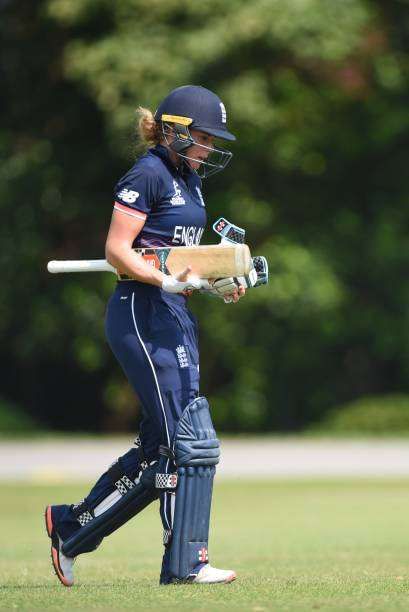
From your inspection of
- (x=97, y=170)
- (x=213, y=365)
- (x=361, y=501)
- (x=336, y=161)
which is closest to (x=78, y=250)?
(x=97, y=170)

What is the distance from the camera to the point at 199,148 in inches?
274

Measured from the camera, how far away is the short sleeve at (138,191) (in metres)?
6.71

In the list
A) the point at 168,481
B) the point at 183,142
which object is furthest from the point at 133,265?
the point at 168,481

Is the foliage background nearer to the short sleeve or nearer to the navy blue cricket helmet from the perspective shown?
the navy blue cricket helmet

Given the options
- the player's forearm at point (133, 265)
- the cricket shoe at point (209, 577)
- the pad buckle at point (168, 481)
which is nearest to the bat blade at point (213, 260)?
the player's forearm at point (133, 265)

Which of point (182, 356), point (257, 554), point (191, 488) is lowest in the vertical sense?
point (257, 554)

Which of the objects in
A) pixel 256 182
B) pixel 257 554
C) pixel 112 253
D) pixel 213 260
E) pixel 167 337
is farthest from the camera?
pixel 256 182

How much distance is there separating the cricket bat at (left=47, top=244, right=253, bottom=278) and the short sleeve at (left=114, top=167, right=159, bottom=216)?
0.22 m

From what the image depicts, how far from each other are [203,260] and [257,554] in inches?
147

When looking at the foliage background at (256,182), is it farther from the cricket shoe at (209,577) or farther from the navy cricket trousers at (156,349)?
the cricket shoe at (209,577)

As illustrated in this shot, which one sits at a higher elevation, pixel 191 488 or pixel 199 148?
pixel 199 148

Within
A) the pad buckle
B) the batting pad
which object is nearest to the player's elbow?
the batting pad

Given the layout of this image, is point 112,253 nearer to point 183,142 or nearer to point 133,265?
point 133,265

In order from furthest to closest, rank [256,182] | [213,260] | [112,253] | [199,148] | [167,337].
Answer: [256,182] → [199,148] → [167,337] → [112,253] → [213,260]
